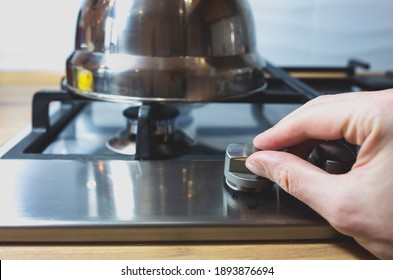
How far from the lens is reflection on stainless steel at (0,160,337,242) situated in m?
0.31

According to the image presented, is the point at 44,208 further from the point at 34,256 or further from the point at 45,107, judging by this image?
the point at 45,107

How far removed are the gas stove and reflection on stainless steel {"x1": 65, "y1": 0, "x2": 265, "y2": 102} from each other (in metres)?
0.03

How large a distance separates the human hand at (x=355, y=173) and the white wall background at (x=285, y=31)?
0.65 m

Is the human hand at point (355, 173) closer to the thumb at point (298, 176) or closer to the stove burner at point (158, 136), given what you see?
the thumb at point (298, 176)

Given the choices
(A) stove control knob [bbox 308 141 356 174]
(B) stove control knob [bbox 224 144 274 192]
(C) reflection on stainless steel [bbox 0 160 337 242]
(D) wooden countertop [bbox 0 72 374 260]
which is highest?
(A) stove control knob [bbox 308 141 356 174]

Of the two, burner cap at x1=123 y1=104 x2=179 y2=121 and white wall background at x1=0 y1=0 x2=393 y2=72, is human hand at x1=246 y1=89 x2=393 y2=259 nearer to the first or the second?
burner cap at x1=123 y1=104 x2=179 y2=121

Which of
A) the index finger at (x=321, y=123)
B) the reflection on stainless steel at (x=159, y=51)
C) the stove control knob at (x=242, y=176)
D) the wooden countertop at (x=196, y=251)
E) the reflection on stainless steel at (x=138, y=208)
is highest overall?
the reflection on stainless steel at (x=159, y=51)

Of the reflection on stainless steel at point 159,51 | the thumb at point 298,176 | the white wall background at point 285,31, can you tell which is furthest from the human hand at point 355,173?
the white wall background at point 285,31

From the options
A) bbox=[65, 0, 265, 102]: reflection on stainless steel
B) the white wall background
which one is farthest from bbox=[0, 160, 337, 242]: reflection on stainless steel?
the white wall background

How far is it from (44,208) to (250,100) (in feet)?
1.03

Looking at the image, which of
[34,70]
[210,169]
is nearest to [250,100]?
[210,169]

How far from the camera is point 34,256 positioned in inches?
11.5

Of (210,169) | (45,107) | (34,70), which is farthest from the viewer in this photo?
(34,70)

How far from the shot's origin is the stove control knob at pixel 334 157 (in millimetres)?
341
